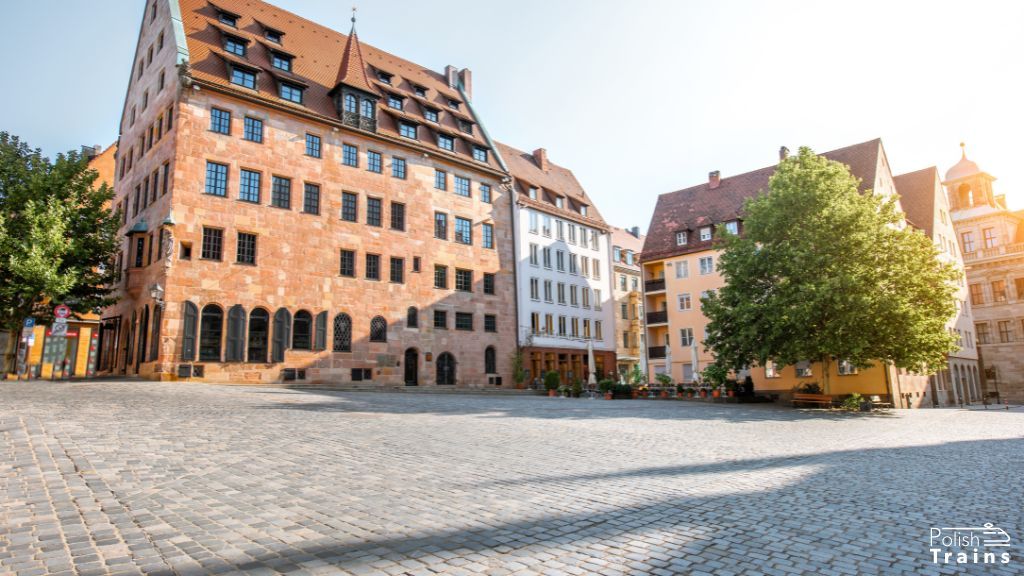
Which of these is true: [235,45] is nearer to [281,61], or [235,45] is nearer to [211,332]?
[281,61]

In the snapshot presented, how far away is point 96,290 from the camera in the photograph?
2934 cm

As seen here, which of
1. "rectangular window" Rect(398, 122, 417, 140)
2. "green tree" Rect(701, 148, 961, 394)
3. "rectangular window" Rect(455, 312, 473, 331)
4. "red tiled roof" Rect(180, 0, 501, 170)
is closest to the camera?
"green tree" Rect(701, 148, 961, 394)

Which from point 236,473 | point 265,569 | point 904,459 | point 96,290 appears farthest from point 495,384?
point 265,569

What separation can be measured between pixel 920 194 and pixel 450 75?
3690cm

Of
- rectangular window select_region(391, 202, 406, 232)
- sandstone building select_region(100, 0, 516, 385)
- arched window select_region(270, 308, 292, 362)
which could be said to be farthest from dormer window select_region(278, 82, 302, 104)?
arched window select_region(270, 308, 292, 362)

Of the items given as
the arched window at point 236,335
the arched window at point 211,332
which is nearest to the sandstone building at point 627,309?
the arched window at point 236,335

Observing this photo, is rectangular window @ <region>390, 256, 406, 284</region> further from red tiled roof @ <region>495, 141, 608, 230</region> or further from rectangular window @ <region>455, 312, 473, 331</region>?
red tiled roof @ <region>495, 141, 608, 230</region>

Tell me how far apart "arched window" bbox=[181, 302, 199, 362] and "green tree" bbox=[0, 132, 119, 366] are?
4.78 m

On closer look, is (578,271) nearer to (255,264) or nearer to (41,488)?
(255,264)

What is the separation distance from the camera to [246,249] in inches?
1175

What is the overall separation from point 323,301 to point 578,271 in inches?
955

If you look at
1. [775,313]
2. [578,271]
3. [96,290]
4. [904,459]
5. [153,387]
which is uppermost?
[578,271]

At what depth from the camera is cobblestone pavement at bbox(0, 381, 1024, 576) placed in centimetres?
484

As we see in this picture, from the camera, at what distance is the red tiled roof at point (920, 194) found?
1773 inches
